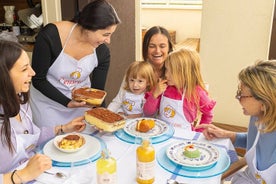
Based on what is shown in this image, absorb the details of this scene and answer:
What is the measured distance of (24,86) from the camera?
1305mm

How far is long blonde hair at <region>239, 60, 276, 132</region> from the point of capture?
4.00ft

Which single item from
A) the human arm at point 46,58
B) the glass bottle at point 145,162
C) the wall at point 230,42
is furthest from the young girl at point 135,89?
the wall at point 230,42

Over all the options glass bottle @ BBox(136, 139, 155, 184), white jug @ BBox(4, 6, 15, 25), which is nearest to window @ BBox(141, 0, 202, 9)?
white jug @ BBox(4, 6, 15, 25)

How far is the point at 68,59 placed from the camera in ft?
5.95

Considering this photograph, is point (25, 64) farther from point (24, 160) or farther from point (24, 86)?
point (24, 160)

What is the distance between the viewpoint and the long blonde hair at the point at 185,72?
1.73 m

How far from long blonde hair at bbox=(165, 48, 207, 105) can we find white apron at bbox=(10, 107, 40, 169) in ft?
2.58

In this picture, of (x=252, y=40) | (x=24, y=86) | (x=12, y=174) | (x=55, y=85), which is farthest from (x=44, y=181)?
(x=252, y=40)

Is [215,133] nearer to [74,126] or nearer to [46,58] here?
[74,126]

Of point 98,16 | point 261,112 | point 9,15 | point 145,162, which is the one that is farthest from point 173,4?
point 145,162

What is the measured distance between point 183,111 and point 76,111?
0.69m

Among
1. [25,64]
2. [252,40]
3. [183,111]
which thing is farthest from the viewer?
[252,40]

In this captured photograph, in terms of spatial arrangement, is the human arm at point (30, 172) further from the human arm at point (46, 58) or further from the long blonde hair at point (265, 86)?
the long blonde hair at point (265, 86)

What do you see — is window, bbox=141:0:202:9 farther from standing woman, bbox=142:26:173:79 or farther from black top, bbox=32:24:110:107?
black top, bbox=32:24:110:107
